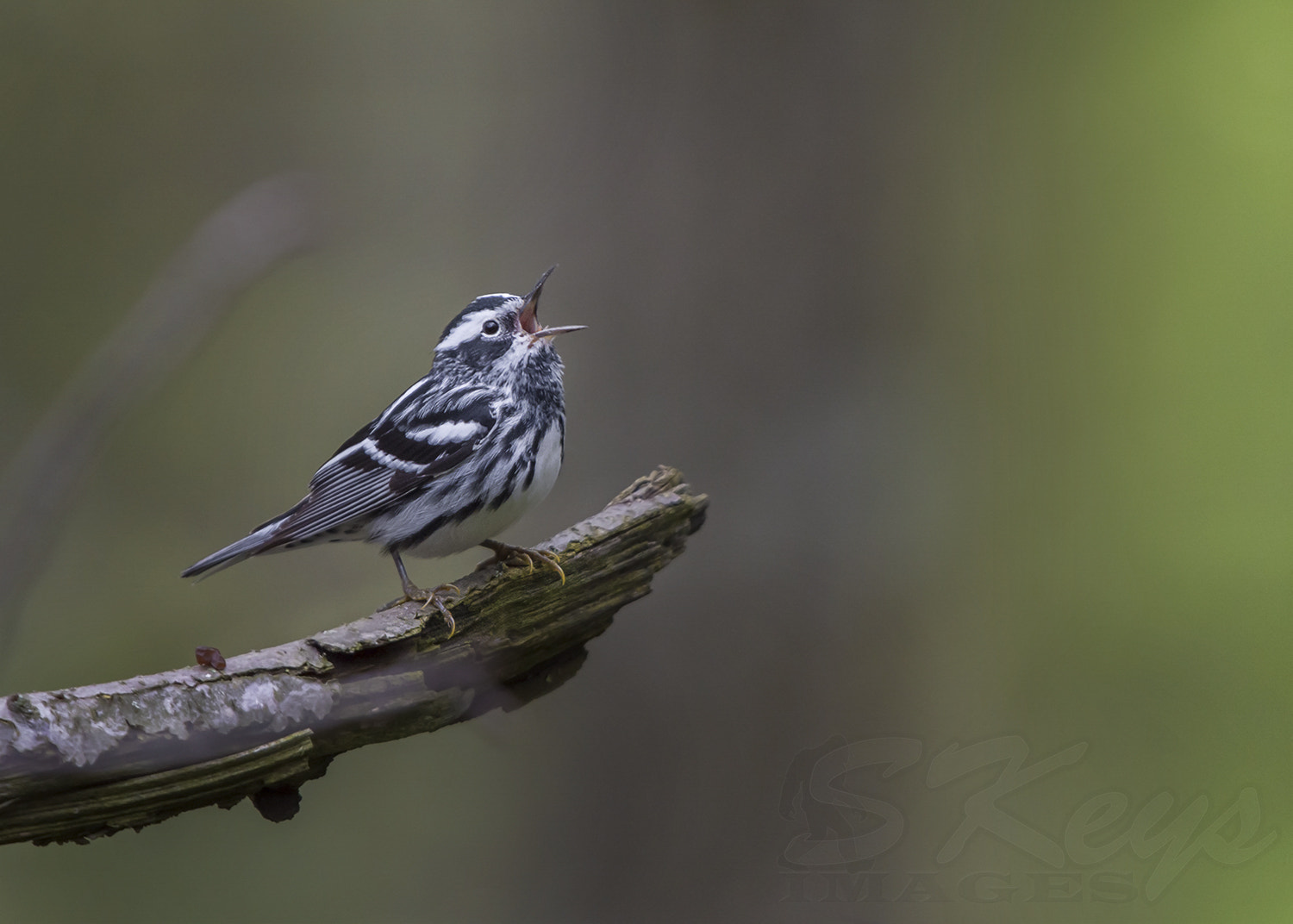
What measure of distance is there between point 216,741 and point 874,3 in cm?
195

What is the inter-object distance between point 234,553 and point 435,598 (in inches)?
11.8

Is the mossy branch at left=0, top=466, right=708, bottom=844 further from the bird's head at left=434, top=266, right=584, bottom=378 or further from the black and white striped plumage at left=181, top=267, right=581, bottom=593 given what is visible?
the bird's head at left=434, top=266, right=584, bottom=378

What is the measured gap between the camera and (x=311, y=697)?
103cm

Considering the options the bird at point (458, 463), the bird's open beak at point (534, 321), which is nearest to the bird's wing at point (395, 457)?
the bird at point (458, 463)

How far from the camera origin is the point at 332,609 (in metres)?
2.35

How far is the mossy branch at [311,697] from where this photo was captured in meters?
0.88

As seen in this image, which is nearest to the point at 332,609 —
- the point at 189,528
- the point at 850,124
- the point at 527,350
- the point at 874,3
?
the point at 189,528

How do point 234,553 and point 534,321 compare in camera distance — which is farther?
point 534,321

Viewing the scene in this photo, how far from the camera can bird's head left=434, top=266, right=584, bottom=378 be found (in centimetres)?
151

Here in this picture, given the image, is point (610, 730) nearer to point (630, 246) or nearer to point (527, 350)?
point (527, 350)

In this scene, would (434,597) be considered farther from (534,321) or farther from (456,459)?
(534,321)

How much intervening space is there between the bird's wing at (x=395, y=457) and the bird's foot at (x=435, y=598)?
154 mm

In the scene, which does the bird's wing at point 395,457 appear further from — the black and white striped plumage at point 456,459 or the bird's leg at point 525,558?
the bird's leg at point 525,558

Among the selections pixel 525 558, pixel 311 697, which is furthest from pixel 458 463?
pixel 311 697
